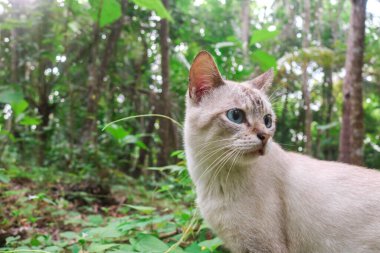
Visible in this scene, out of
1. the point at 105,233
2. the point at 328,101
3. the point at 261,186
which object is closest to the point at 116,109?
the point at 105,233

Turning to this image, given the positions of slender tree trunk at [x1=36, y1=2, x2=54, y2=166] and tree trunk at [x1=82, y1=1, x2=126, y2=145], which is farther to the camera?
slender tree trunk at [x1=36, y1=2, x2=54, y2=166]

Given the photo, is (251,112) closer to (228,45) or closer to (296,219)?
(296,219)

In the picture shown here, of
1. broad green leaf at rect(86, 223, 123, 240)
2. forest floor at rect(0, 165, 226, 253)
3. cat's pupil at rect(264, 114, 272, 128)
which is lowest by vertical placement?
forest floor at rect(0, 165, 226, 253)

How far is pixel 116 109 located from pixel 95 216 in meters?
6.91

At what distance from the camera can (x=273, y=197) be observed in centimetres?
278

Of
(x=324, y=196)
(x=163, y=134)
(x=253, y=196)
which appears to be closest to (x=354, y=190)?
(x=324, y=196)

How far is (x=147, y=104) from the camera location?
39.0ft

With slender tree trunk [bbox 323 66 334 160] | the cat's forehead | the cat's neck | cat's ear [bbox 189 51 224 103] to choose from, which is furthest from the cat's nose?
slender tree trunk [bbox 323 66 334 160]

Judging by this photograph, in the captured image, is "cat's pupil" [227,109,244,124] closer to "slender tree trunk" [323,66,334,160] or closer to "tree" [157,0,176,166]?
"tree" [157,0,176,166]

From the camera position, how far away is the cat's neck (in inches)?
110

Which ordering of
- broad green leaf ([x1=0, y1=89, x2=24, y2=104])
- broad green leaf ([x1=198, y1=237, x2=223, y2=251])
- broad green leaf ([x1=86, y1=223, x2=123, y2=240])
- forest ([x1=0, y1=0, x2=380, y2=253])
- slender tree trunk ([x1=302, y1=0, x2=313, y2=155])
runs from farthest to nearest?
slender tree trunk ([x1=302, y1=0, x2=313, y2=155]) → broad green leaf ([x1=0, y1=89, x2=24, y2=104]) → forest ([x1=0, y1=0, x2=380, y2=253]) → broad green leaf ([x1=86, y1=223, x2=123, y2=240]) → broad green leaf ([x1=198, y1=237, x2=223, y2=251])

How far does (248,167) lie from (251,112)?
1.41 ft

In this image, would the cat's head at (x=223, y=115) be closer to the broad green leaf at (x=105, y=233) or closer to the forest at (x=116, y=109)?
the forest at (x=116, y=109)

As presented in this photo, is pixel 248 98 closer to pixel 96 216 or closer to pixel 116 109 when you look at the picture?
pixel 96 216
